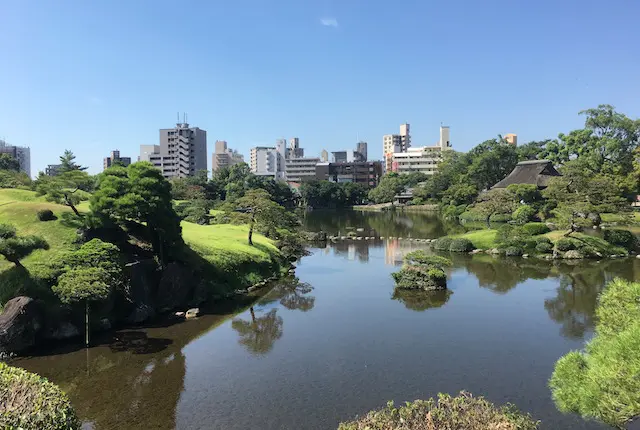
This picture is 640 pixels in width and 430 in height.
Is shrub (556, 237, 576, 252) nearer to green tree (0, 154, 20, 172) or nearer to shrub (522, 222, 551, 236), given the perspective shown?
shrub (522, 222, 551, 236)

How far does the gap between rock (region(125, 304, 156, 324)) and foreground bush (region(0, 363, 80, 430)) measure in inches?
473

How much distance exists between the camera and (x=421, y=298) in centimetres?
2498

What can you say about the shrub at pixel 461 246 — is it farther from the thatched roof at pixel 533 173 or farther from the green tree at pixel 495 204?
the thatched roof at pixel 533 173

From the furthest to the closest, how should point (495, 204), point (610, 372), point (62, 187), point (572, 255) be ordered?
point (495, 204) < point (572, 255) < point (62, 187) < point (610, 372)

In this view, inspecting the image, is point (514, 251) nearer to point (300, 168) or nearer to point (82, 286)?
point (82, 286)

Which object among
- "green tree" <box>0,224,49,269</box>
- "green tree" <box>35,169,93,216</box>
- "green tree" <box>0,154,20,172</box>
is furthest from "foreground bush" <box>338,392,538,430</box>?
"green tree" <box>0,154,20,172</box>

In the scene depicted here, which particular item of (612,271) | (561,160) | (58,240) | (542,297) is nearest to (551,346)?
(542,297)

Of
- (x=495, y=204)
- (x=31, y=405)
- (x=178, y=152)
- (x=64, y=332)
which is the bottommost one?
(x=64, y=332)

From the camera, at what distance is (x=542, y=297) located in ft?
81.8

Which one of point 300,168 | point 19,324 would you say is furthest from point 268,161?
point 19,324

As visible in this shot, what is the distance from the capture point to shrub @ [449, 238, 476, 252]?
40.9 meters

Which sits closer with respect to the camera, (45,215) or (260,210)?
(45,215)

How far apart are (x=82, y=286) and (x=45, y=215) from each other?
8.02 m

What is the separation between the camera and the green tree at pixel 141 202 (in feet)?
69.6
